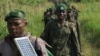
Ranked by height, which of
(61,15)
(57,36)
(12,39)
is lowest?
(57,36)

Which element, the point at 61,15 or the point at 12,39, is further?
the point at 61,15

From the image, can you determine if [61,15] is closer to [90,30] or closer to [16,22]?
[16,22]

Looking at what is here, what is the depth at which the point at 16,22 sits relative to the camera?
14.0ft

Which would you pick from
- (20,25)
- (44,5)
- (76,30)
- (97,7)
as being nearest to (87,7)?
(97,7)

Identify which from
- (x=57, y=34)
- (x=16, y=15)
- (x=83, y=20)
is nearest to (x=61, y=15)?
(x=57, y=34)

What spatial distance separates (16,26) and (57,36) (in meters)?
3.96

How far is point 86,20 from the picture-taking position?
1648 cm

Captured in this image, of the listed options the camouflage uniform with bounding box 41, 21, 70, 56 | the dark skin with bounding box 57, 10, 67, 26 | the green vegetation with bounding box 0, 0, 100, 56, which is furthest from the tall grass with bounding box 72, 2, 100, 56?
the dark skin with bounding box 57, 10, 67, 26

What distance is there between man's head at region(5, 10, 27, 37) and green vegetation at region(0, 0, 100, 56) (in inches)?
274

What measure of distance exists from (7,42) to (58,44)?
3.99 m

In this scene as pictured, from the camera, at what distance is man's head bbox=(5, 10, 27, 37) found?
4215mm

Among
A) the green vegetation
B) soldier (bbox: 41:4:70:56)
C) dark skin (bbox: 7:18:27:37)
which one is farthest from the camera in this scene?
the green vegetation

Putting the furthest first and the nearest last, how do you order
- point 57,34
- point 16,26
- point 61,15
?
point 57,34, point 61,15, point 16,26

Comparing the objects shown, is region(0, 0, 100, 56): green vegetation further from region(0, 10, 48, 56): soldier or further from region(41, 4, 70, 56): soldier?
region(0, 10, 48, 56): soldier
